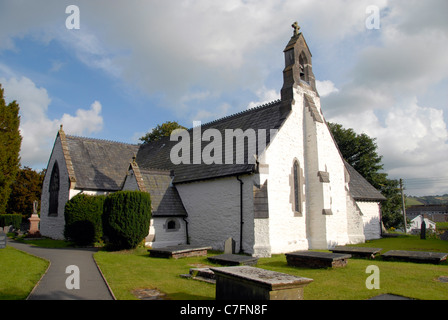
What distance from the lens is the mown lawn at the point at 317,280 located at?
773 cm

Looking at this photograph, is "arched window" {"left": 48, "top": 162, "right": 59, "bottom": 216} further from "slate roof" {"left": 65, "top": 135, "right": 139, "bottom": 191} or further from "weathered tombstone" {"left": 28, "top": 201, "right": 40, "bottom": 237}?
"slate roof" {"left": 65, "top": 135, "right": 139, "bottom": 191}

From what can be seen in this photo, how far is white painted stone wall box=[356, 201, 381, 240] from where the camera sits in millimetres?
25312

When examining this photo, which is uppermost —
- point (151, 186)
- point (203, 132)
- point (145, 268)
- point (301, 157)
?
point (203, 132)

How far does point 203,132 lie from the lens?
2388 cm

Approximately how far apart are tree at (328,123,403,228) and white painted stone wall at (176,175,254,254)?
26.5m

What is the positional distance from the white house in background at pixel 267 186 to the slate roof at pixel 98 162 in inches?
6.7

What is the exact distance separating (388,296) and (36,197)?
45.9 meters

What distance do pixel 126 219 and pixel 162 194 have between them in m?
4.42

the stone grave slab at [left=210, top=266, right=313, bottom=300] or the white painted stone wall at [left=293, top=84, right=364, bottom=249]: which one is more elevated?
the white painted stone wall at [left=293, top=84, right=364, bottom=249]

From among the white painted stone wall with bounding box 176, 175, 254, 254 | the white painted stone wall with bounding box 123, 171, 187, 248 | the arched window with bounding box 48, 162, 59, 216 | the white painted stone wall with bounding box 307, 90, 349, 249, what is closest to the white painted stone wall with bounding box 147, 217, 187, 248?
the white painted stone wall with bounding box 123, 171, 187, 248

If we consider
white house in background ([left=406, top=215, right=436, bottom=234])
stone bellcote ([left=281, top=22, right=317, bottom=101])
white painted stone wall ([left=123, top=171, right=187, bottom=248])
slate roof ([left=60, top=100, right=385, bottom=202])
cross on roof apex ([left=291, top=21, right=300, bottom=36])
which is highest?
cross on roof apex ([left=291, top=21, right=300, bottom=36])

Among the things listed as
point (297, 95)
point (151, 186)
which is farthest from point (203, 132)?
point (297, 95)

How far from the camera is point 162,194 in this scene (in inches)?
798
